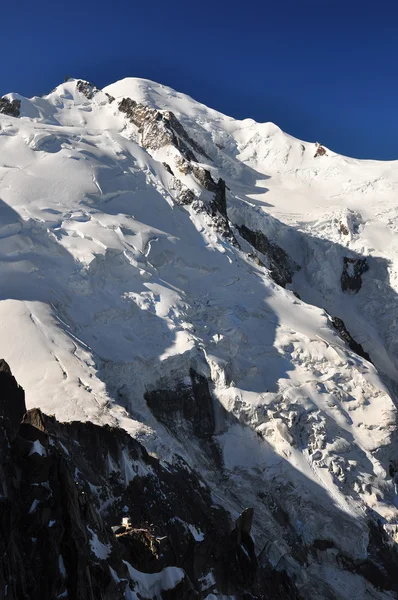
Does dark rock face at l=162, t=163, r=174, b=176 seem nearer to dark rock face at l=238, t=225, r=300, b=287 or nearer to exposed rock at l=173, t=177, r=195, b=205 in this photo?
exposed rock at l=173, t=177, r=195, b=205

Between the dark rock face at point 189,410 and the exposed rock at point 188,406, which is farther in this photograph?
the exposed rock at point 188,406

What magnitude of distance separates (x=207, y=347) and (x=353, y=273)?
49.0 meters

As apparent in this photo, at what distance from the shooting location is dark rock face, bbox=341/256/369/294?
370ft

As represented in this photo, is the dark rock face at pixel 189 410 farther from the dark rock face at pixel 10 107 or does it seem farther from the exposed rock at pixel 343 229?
the dark rock face at pixel 10 107

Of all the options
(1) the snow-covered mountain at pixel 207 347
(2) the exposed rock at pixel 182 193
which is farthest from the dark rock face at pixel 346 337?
(2) the exposed rock at pixel 182 193

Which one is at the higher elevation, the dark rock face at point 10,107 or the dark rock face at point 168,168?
the dark rock face at point 168,168

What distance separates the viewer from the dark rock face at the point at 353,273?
113 m

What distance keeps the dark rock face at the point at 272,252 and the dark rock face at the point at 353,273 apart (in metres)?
8.14

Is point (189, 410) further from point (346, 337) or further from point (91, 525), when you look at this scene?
point (91, 525)

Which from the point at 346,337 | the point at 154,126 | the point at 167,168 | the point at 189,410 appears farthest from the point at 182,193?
the point at 189,410

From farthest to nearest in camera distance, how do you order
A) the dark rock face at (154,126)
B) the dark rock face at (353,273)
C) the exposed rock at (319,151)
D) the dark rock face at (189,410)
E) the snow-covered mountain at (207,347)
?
1. the exposed rock at (319,151)
2. the dark rock face at (154,126)
3. the dark rock face at (353,273)
4. the dark rock face at (189,410)
5. the snow-covered mountain at (207,347)

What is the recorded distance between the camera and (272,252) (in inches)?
4476

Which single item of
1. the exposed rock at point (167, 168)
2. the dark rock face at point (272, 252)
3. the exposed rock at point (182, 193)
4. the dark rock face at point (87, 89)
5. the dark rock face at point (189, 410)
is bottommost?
the dark rock face at point (189, 410)

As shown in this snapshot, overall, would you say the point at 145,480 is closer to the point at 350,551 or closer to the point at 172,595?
the point at 172,595
